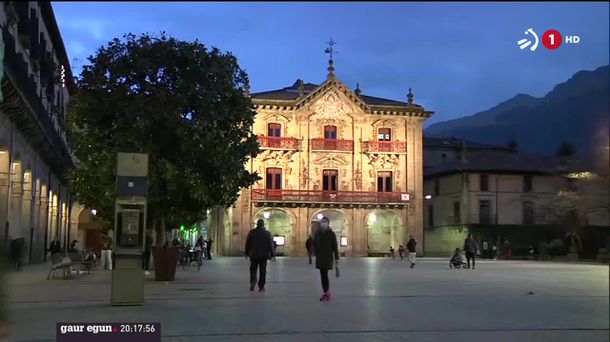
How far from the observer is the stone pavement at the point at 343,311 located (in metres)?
8.83

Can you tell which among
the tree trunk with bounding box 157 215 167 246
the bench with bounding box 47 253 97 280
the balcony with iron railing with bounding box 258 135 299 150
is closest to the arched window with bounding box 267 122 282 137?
the balcony with iron railing with bounding box 258 135 299 150

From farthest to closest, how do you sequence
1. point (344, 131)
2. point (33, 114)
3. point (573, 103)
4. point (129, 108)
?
point (344, 131), point (33, 114), point (129, 108), point (573, 103)

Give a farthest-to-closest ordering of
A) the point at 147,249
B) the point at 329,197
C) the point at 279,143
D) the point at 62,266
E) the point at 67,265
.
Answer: the point at 329,197, the point at 279,143, the point at 147,249, the point at 67,265, the point at 62,266

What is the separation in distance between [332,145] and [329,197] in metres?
4.96

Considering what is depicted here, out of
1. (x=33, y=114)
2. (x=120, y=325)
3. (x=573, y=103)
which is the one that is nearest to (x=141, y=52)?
(x=33, y=114)

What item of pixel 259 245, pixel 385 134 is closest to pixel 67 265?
pixel 259 245

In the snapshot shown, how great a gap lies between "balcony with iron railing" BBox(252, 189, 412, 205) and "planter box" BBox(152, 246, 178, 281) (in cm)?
3800

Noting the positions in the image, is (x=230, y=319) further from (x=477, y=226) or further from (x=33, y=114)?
(x=477, y=226)

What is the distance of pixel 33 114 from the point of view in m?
28.0

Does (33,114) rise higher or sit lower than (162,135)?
higher

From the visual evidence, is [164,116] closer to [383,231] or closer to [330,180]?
[330,180]

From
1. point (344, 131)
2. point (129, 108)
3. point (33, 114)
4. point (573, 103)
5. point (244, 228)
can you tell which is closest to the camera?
point (573, 103)

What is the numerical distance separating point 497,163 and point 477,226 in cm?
663

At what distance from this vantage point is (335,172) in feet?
200
